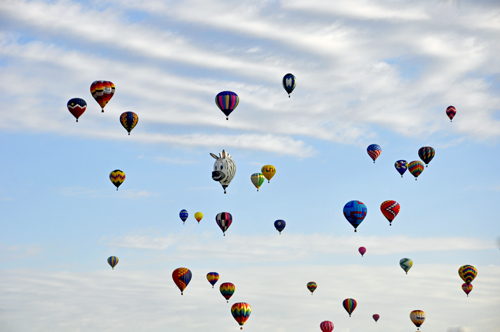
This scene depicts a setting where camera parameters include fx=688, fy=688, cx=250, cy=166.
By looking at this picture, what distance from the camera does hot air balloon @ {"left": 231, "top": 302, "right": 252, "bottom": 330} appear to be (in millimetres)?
88625

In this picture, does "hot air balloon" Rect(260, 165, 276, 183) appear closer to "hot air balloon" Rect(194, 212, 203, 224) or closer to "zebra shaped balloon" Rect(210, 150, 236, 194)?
"zebra shaped balloon" Rect(210, 150, 236, 194)

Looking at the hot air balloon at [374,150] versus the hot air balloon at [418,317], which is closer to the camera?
the hot air balloon at [374,150]

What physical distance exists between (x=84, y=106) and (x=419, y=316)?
54.5 meters

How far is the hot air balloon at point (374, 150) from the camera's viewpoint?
9112 cm

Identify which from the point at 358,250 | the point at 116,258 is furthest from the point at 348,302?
the point at 116,258

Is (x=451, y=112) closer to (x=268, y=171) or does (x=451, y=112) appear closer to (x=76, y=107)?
(x=268, y=171)

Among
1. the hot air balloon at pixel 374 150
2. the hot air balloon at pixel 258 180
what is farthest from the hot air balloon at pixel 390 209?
the hot air balloon at pixel 258 180

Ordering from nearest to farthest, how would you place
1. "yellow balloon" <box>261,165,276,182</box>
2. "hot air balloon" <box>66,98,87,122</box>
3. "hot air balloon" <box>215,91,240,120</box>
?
1. "hot air balloon" <box>66,98,87,122</box>
2. "hot air balloon" <box>215,91,240,120</box>
3. "yellow balloon" <box>261,165,276,182</box>

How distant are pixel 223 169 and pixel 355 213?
1536 centimetres

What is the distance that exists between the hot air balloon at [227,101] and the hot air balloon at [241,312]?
26.8 metres

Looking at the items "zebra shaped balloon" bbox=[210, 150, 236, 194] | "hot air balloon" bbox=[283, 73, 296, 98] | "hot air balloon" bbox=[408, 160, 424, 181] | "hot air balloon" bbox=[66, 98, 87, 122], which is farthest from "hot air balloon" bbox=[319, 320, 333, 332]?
"hot air balloon" bbox=[66, 98, 87, 122]

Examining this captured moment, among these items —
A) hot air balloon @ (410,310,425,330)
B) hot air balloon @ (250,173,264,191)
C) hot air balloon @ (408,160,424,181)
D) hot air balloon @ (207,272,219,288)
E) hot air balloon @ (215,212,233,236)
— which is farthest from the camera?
hot air balloon @ (410,310,425,330)

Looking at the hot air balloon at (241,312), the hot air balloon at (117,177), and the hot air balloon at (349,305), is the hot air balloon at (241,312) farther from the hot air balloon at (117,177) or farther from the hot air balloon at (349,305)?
the hot air balloon at (117,177)

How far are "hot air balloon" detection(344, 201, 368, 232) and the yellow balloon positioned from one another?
18.2m
